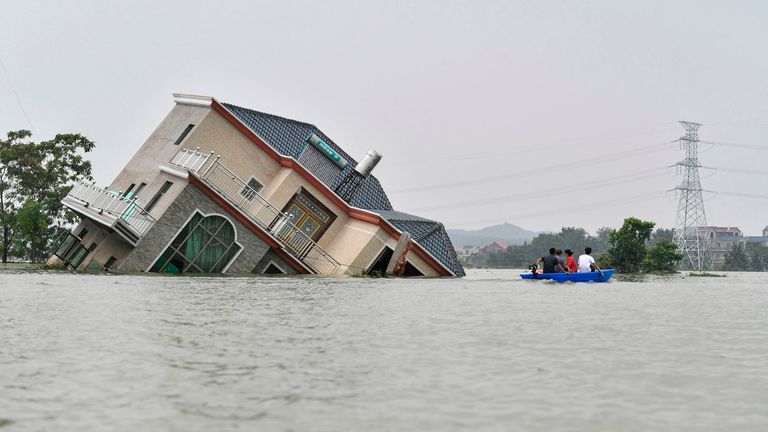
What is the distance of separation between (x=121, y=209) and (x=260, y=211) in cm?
762

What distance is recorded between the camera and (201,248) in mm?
41594

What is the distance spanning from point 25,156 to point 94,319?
53600 millimetres

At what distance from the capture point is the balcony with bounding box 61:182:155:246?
1524 inches

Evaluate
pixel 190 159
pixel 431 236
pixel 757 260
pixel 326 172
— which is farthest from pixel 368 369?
pixel 757 260

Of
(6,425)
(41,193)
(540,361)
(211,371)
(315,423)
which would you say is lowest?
(41,193)

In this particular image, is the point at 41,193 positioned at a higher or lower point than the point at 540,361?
lower

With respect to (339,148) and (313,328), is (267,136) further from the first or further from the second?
(313,328)

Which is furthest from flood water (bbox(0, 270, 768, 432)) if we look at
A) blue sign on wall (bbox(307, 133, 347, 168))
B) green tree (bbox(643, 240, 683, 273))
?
green tree (bbox(643, 240, 683, 273))

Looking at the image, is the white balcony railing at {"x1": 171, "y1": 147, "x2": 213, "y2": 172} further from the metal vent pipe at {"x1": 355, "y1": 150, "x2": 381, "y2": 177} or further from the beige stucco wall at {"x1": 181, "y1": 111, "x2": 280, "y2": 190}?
A: the metal vent pipe at {"x1": 355, "y1": 150, "x2": 381, "y2": 177}

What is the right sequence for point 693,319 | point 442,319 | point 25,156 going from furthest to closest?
point 25,156 < point 693,319 < point 442,319

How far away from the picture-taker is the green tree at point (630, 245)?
272 ft

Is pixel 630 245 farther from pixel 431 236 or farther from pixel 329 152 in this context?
pixel 329 152

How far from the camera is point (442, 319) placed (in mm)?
17812

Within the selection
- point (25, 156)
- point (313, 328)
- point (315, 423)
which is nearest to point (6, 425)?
point (315, 423)
